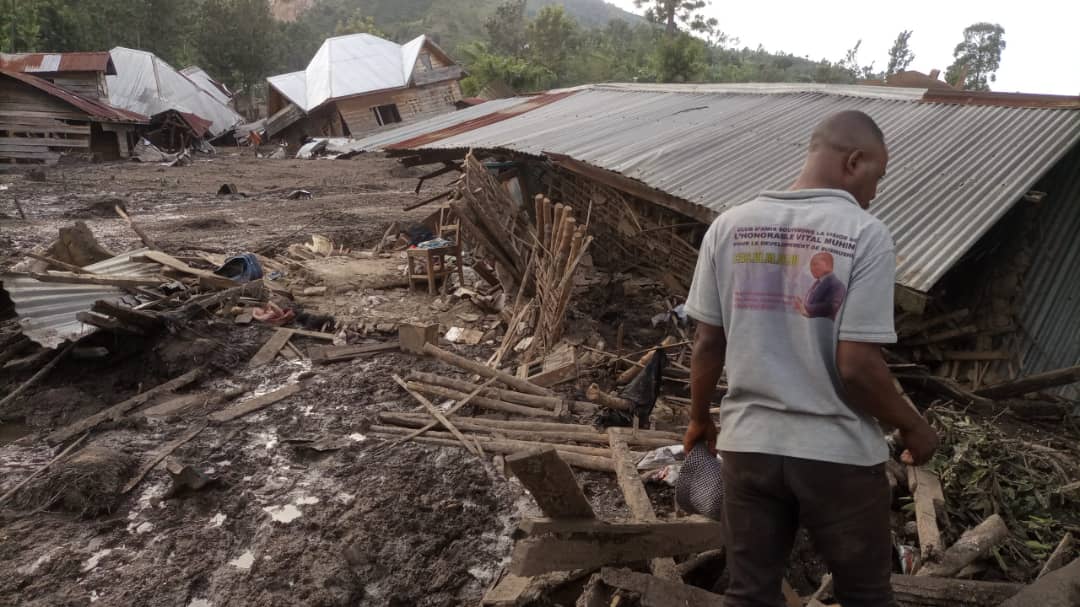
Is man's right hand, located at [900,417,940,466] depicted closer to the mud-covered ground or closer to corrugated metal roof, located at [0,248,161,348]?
the mud-covered ground

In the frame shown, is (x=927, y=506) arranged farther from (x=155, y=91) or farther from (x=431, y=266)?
(x=155, y=91)

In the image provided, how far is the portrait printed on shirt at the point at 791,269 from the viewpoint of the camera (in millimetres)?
1787

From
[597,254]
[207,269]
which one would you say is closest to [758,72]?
[597,254]

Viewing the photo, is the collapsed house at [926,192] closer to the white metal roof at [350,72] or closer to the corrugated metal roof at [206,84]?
the white metal roof at [350,72]

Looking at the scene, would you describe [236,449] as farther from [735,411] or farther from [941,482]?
[941,482]

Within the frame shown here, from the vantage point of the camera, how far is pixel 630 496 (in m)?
3.81

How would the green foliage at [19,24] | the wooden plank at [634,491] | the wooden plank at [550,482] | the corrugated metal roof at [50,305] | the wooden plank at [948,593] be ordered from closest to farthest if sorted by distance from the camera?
the wooden plank at [550,482], the wooden plank at [948,593], the wooden plank at [634,491], the corrugated metal roof at [50,305], the green foliage at [19,24]

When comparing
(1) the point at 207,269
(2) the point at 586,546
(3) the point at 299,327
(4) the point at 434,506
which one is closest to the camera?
(2) the point at 586,546

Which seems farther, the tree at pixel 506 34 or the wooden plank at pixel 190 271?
the tree at pixel 506 34

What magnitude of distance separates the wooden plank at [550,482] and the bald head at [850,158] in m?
1.37

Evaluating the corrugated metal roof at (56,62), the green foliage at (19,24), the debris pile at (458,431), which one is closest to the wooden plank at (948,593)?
the debris pile at (458,431)

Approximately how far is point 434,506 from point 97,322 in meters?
4.80

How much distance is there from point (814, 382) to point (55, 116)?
101 ft

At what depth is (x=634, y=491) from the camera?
3850 mm
